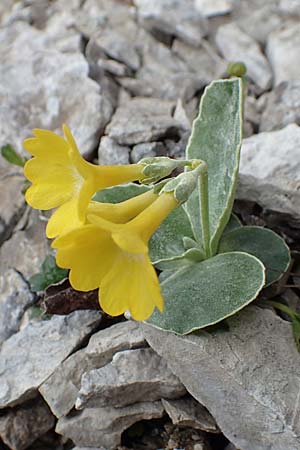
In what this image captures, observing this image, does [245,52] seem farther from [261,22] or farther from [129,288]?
[129,288]

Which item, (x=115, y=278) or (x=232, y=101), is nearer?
(x=115, y=278)

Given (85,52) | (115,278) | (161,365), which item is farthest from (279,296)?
(85,52)

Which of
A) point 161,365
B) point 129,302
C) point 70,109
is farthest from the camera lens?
point 70,109

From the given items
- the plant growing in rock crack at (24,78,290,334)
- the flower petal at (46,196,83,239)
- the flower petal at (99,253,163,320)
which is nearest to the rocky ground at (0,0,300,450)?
the plant growing in rock crack at (24,78,290,334)

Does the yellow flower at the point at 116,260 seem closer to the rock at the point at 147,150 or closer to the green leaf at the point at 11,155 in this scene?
the rock at the point at 147,150

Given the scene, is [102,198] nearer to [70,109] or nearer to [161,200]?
[161,200]

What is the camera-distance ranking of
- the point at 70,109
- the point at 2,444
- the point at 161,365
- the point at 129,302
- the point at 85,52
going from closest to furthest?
the point at 129,302 < the point at 161,365 < the point at 2,444 < the point at 70,109 < the point at 85,52

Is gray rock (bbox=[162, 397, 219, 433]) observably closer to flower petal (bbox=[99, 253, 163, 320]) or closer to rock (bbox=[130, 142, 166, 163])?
flower petal (bbox=[99, 253, 163, 320])

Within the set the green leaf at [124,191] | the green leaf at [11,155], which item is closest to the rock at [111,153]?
the green leaf at [11,155]
